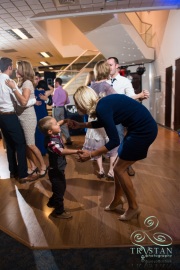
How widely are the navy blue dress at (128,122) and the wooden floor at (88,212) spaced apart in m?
0.59

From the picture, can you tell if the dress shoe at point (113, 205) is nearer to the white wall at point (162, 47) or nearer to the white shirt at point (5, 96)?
the white shirt at point (5, 96)

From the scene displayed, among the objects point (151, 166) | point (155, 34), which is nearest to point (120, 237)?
point (151, 166)

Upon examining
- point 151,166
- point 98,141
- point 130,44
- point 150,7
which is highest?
point 150,7

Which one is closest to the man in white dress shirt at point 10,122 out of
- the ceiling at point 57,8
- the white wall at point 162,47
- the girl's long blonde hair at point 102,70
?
the girl's long blonde hair at point 102,70

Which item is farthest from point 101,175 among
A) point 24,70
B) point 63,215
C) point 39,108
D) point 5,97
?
point 39,108

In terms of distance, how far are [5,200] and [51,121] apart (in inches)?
44.9

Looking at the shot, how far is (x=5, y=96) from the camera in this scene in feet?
8.62

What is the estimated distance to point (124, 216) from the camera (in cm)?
Result: 187

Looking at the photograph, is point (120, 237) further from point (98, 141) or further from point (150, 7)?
point (150, 7)

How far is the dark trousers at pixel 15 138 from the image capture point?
2664mm

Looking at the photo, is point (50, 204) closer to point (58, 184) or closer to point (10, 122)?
point (58, 184)

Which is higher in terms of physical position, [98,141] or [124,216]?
[98,141]

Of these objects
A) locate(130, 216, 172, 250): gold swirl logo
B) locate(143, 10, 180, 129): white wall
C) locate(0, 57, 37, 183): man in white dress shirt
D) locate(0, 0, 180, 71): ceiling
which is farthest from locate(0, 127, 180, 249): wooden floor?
Result: locate(143, 10, 180, 129): white wall

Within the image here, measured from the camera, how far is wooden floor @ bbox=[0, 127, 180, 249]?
1663 millimetres
